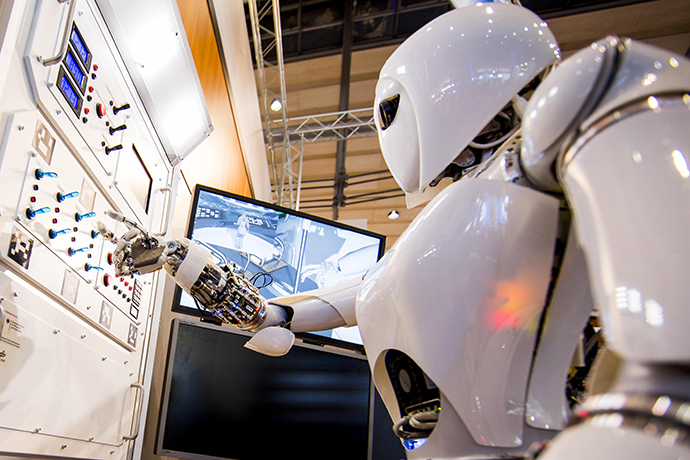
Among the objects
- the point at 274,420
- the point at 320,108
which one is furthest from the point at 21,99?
the point at 320,108

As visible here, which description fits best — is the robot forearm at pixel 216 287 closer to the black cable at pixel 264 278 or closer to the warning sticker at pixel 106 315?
the warning sticker at pixel 106 315

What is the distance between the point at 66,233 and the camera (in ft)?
4.28

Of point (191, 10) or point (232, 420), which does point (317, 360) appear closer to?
point (232, 420)

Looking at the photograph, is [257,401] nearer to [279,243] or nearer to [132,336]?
[132,336]

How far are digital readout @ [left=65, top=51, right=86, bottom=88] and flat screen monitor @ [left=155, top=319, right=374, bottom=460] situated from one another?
1.10 metres

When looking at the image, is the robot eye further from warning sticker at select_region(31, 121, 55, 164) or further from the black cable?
the black cable

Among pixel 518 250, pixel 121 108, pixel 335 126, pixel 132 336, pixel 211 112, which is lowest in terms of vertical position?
pixel 132 336

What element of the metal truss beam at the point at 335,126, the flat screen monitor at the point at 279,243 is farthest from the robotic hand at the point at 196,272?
→ the metal truss beam at the point at 335,126

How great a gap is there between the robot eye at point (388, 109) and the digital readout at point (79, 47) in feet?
2.99

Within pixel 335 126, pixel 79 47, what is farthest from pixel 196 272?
pixel 335 126

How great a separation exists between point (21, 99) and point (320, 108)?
598cm

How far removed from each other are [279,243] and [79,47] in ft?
5.33

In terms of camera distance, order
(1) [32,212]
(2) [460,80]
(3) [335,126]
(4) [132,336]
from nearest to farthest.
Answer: (2) [460,80] < (1) [32,212] < (4) [132,336] < (3) [335,126]

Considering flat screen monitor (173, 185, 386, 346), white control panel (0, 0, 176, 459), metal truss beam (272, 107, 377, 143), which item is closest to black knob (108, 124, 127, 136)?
white control panel (0, 0, 176, 459)
